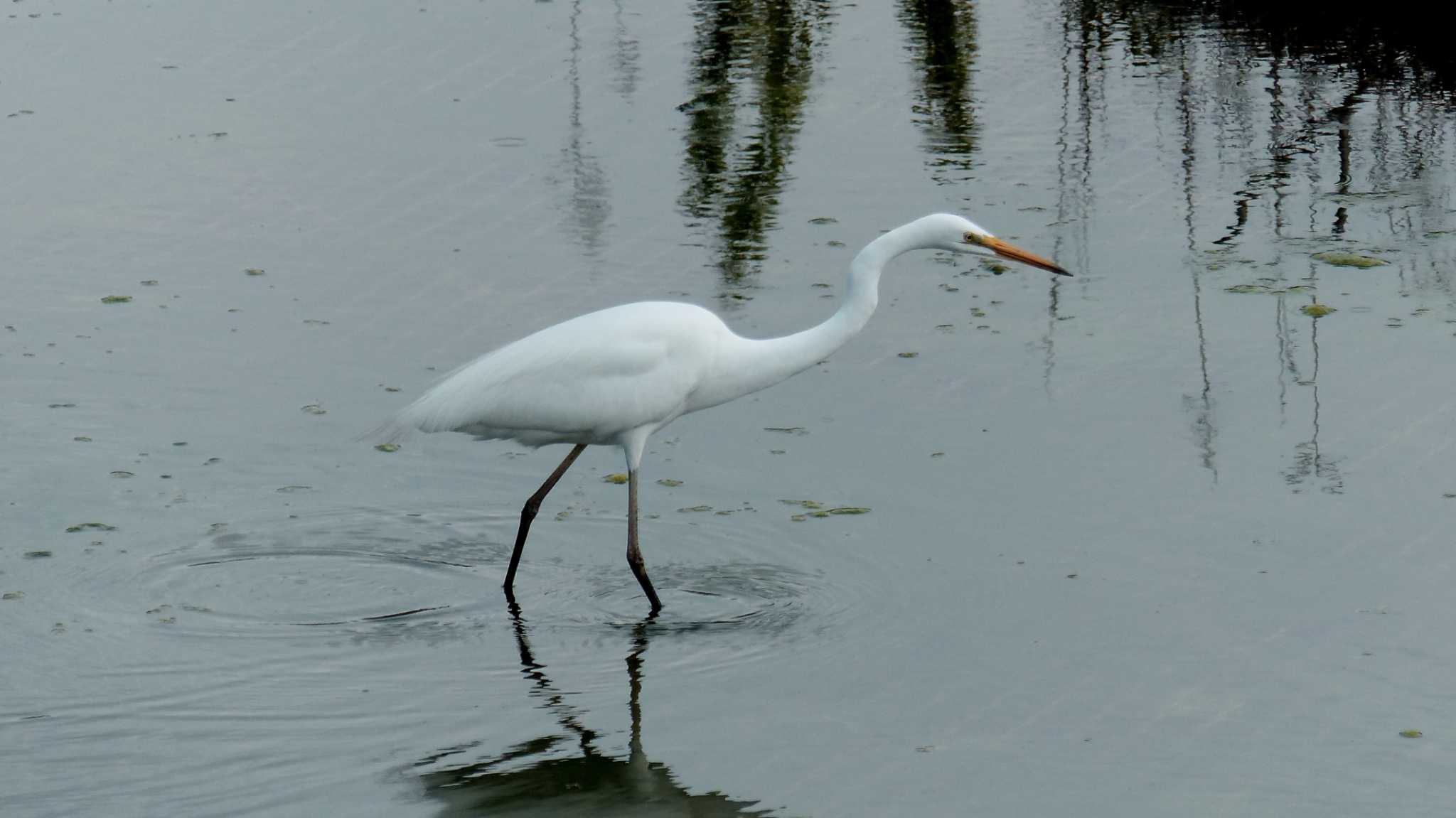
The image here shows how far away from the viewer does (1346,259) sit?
29.3ft

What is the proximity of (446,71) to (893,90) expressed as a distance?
114 inches

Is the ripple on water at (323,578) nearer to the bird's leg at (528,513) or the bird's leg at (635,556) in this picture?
the bird's leg at (528,513)

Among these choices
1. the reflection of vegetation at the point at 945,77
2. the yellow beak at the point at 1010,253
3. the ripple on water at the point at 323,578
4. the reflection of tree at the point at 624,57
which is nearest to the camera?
the ripple on water at the point at 323,578

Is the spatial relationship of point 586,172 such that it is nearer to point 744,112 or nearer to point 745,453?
point 744,112

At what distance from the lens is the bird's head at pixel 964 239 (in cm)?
601

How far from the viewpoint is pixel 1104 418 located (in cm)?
735

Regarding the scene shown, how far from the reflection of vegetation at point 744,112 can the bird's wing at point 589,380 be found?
2741 millimetres

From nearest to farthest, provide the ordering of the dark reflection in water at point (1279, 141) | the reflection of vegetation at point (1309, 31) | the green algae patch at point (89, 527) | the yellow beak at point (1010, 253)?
the yellow beak at point (1010, 253) < the green algae patch at point (89, 527) < the dark reflection in water at point (1279, 141) < the reflection of vegetation at point (1309, 31)

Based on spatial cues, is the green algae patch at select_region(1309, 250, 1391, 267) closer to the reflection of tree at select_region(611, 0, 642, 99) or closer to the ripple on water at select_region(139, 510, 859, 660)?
the ripple on water at select_region(139, 510, 859, 660)

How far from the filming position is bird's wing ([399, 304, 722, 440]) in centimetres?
607

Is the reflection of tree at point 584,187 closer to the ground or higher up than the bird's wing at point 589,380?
closer to the ground

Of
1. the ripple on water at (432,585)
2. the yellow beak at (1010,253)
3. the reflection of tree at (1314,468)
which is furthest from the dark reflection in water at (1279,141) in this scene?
the ripple on water at (432,585)

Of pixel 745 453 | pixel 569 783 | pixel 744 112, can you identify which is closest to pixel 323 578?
Result: pixel 569 783

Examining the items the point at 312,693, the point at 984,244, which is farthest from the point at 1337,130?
the point at 312,693
